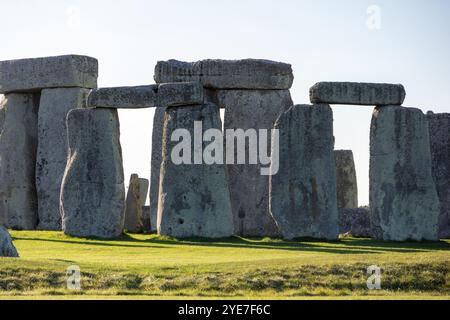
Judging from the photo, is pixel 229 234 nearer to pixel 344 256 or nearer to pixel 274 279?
pixel 344 256

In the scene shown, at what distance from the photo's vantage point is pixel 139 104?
91.9ft

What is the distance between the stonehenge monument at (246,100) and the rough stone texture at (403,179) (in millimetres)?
4057

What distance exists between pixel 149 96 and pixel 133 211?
5.43 meters

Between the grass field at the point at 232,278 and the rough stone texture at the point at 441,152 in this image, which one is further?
the rough stone texture at the point at 441,152

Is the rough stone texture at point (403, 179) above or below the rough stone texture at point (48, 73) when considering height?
below

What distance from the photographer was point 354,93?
26984 mm

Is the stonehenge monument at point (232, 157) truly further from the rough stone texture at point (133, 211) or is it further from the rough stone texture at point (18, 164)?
the rough stone texture at point (18, 164)

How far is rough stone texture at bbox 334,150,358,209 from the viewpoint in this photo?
34344mm

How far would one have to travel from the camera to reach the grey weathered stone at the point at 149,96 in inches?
1074

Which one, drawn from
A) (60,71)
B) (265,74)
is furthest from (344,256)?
(60,71)

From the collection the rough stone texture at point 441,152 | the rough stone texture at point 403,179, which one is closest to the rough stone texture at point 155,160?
the rough stone texture at point 403,179

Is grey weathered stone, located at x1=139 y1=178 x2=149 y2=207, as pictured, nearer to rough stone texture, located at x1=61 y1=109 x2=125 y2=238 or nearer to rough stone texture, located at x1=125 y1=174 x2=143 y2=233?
rough stone texture, located at x1=125 y1=174 x2=143 y2=233

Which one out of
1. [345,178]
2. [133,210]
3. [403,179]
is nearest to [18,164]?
[133,210]

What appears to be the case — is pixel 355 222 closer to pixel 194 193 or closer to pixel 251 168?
pixel 251 168
